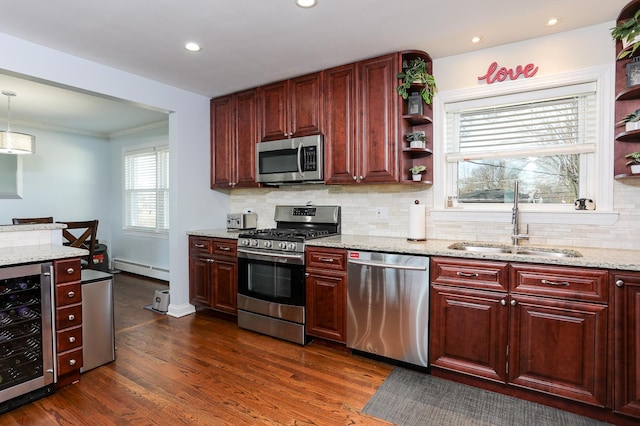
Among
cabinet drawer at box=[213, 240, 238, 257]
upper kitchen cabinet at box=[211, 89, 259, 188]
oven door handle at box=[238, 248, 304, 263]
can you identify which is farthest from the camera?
upper kitchen cabinet at box=[211, 89, 259, 188]

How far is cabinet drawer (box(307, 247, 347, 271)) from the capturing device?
2.79 m

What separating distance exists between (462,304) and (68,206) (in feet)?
20.9

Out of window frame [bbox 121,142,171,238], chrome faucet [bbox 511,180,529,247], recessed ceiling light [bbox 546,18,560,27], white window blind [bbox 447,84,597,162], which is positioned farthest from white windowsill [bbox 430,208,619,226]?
window frame [bbox 121,142,171,238]

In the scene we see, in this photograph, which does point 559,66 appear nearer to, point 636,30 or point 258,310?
point 636,30

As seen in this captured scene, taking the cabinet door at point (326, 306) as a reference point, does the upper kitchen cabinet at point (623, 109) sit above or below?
above

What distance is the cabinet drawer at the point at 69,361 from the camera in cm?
227

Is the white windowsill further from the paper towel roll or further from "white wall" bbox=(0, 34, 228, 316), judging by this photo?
"white wall" bbox=(0, 34, 228, 316)

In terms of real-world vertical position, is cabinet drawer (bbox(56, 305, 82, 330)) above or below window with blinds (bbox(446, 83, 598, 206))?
below

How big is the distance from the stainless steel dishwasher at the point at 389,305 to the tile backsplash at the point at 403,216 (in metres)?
0.68

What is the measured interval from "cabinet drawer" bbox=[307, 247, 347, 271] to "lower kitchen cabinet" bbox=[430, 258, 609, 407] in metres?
0.74

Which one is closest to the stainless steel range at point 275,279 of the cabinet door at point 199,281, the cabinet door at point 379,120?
the cabinet door at point 199,281

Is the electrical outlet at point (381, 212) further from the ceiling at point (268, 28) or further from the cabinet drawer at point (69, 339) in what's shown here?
the cabinet drawer at point (69, 339)

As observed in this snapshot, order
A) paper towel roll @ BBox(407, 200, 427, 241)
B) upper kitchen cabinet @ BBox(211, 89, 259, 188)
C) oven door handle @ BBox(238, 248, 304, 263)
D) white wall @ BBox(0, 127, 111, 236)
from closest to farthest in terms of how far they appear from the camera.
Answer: paper towel roll @ BBox(407, 200, 427, 241) < oven door handle @ BBox(238, 248, 304, 263) < upper kitchen cabinet @ BBox(211, 89, 259, 188) < white wall @ BBox(0, 127, 111, 236)

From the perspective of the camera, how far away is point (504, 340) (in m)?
2.17
